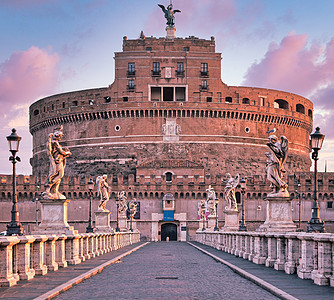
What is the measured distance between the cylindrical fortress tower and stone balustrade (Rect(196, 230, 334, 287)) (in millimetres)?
60336

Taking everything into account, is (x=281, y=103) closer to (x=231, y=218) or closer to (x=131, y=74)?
(x=131, y=74)

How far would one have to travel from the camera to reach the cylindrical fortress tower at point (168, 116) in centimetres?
7938

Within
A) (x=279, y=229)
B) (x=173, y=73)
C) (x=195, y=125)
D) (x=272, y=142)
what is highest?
(x=173, y=73)

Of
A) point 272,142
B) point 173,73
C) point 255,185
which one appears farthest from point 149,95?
point 272,142

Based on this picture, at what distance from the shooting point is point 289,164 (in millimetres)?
83250

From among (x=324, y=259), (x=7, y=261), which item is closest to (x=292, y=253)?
(x=324, y=259)

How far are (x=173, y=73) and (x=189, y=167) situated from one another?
44.7 ft

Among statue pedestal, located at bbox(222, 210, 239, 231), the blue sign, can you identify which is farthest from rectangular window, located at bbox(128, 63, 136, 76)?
statue pedestal, located at bbox(222, 210, 239, 231)

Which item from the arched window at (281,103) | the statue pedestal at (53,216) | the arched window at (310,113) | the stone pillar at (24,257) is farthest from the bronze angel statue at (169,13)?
the stone pillar at (24,257)

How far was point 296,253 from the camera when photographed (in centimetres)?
1270

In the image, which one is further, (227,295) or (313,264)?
(313,264)

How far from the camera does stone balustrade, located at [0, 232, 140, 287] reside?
10.1 m

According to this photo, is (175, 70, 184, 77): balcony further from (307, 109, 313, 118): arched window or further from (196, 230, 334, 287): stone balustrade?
(196, 230, 334, 287): stone balustrade

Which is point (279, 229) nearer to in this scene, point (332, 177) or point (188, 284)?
point (188, 284)
